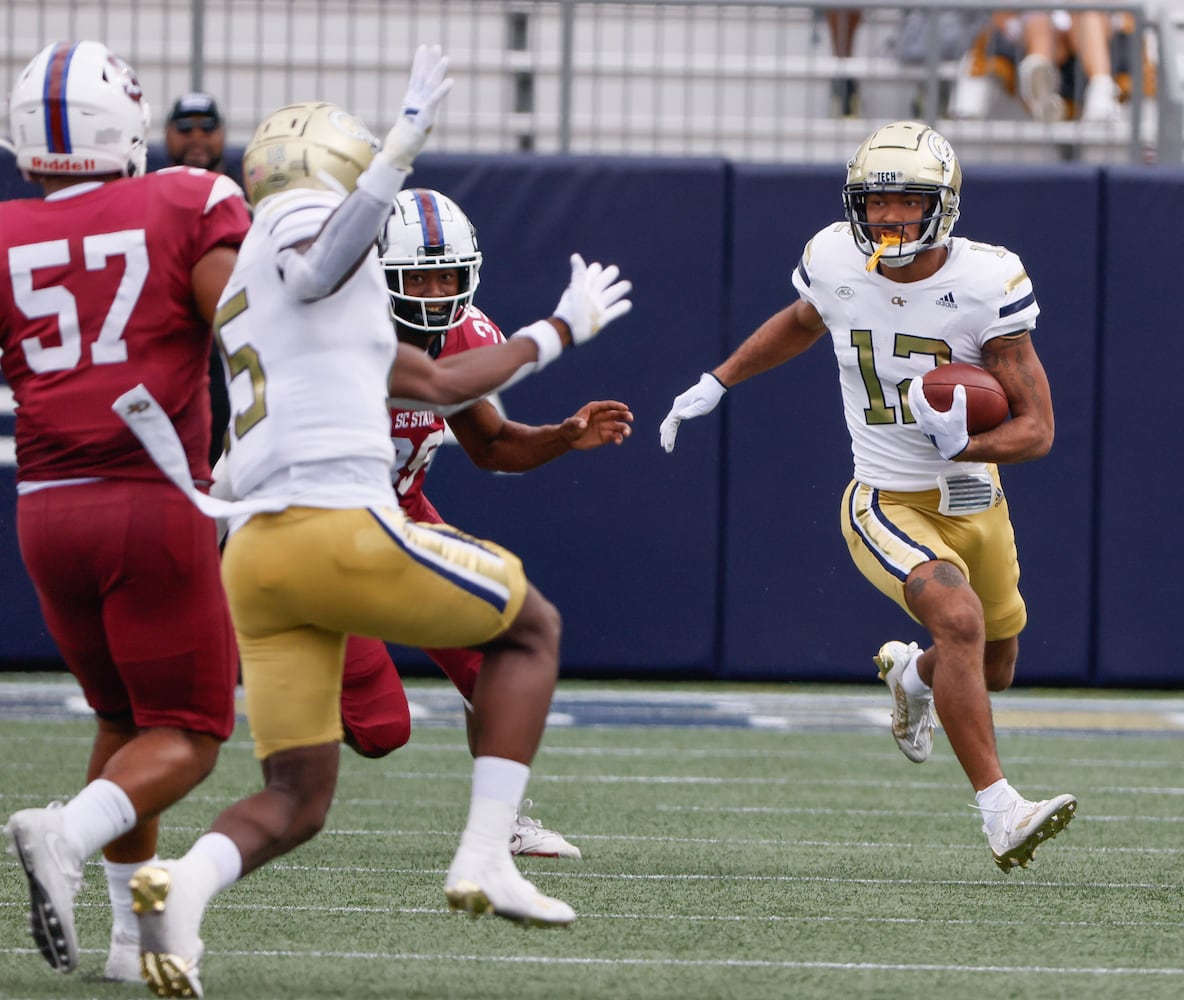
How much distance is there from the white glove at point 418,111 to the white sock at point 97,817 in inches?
44.0

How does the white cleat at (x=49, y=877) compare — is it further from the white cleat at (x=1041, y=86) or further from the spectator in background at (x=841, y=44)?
the white cleat at (x=1041, y=86)

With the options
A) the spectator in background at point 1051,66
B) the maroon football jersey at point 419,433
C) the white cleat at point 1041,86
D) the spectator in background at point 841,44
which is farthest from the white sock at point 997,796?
the white cleat at point 1041,86

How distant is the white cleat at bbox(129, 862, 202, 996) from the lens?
312 centimetres

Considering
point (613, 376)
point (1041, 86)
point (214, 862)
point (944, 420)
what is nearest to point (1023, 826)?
point (944, 420)

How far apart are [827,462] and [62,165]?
17.1 feet

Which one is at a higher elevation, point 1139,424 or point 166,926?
point 1139,424

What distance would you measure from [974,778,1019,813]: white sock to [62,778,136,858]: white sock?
2016mm

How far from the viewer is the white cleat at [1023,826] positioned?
4332 mm

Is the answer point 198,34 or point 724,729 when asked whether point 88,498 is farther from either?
point 198,34

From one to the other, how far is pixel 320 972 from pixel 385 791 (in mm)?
2473

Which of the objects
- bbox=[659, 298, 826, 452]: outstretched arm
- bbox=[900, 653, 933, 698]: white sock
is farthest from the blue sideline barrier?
bbox=[900, 653, 933, 698]: white sock

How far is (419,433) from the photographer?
478cm

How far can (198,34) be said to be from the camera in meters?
8.33

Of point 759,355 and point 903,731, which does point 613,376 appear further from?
point 903,731
